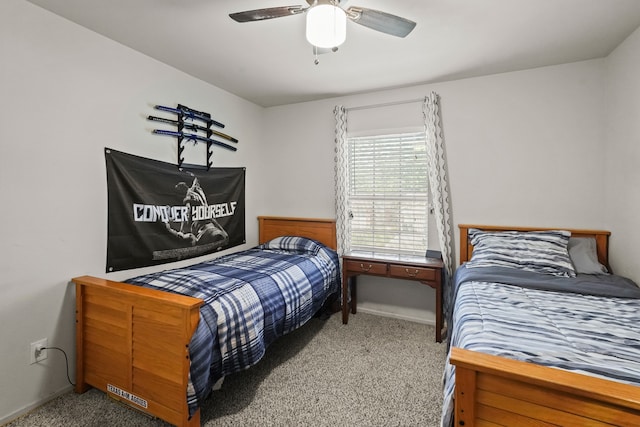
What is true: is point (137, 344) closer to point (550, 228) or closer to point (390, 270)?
point (390, 270)

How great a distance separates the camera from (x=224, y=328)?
69.8 inches

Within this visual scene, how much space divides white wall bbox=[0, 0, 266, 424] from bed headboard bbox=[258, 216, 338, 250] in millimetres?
1705

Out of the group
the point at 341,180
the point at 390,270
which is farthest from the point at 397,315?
the point at 341,180

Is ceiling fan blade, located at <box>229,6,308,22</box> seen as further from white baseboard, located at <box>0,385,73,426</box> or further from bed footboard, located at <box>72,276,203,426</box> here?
white baseboard, located at <box>0,385,73,426</box>

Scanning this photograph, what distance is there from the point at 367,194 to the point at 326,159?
0.64m

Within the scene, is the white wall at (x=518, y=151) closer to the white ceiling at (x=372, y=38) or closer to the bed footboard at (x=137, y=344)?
the white ceiling at (x=372, y=38)

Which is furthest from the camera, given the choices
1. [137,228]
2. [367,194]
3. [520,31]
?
[367,194]

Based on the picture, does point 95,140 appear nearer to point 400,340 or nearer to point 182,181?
point 182,181

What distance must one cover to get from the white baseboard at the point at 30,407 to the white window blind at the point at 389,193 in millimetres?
2651

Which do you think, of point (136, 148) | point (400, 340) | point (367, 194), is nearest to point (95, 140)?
point (136, 148)

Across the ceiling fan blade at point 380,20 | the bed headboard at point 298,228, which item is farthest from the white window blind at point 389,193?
the ceiling fan blade at point 380,20

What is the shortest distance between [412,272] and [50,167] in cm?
281

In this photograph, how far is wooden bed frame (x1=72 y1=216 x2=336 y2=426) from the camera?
152 cm

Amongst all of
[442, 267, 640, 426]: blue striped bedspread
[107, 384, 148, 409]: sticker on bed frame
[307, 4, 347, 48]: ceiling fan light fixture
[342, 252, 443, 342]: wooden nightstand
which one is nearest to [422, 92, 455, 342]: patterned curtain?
[342, 252, 443, 342]: wooden nightstand
